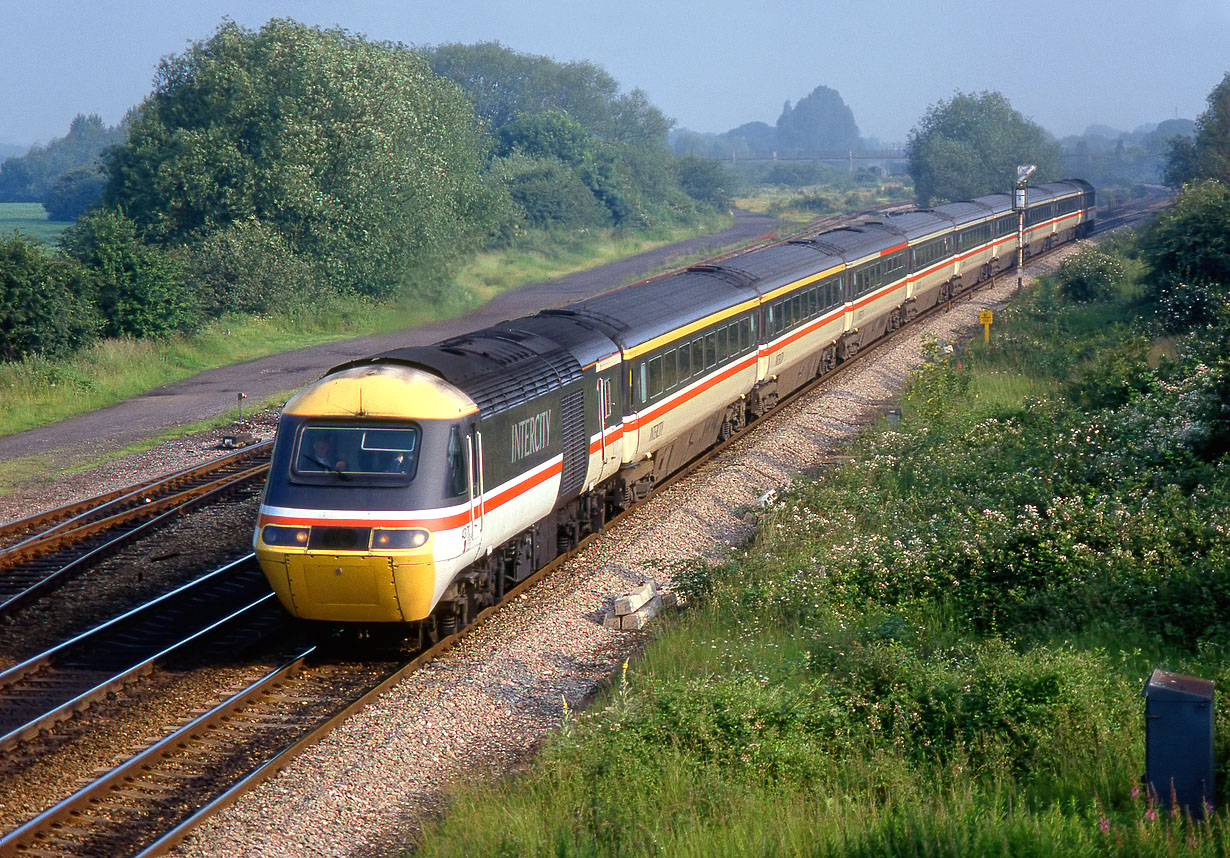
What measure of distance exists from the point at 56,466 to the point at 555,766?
16678mm

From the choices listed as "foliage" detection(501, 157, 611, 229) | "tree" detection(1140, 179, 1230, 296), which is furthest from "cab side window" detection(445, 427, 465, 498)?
"foliage" detection(501, 157, 611, 229)

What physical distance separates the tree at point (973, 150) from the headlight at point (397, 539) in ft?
292

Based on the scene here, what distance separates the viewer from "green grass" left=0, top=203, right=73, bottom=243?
79.0 m

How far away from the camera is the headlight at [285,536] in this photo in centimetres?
1113

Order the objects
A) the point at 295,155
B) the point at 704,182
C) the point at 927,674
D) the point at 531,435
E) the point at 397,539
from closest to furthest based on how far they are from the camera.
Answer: the point at 927,674
the point at 397,539
the point at 531,435
the point at 295,155
the point at 704,182

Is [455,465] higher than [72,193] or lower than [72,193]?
lower

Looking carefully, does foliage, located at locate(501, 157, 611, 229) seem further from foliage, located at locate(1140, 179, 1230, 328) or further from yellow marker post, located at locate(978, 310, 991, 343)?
foliage, located at locate(1140, 179, 1230, 328)

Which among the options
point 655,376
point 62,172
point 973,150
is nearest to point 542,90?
point 973,150

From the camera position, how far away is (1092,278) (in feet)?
123

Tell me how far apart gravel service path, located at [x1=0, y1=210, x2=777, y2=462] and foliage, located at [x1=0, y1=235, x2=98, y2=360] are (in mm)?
2621

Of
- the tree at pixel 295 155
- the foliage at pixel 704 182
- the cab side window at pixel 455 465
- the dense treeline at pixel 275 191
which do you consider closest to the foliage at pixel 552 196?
the dense treeline at pixel 275 191

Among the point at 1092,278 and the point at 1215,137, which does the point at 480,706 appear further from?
the point at 1215,137

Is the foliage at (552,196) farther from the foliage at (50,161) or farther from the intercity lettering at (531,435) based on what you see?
the foliage at (50,161)

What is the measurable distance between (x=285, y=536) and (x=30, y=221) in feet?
306
